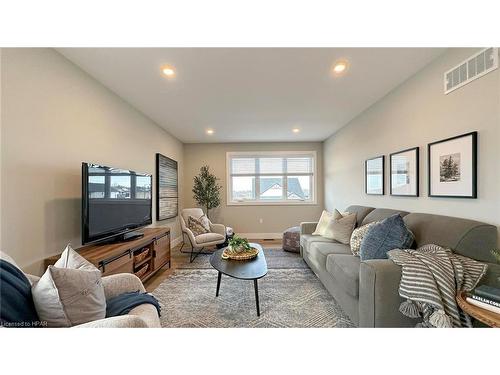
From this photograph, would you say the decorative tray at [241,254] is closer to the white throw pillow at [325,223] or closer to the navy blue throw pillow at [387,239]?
the navy blue throw pillow at [387,239]

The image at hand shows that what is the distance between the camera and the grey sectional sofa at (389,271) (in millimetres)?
1353

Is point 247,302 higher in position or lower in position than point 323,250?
lower

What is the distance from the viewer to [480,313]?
1029 mm

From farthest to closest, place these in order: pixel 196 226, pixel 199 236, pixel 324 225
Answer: pixel 196 226 < pixel 199 236 < pixel 324 225

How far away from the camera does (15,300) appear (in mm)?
822

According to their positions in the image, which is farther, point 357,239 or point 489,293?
point 357,239

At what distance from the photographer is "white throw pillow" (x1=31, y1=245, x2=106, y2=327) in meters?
0.88

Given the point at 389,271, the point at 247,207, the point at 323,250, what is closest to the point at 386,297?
the point at 389,271

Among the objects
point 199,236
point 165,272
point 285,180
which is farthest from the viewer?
point 285,180

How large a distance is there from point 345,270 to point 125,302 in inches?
67.3

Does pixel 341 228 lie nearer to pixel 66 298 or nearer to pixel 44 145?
pixel 66 298

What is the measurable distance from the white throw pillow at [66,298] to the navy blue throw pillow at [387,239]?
1.99 meters

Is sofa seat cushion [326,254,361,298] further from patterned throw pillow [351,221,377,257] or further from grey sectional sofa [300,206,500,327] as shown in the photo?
patterned throw pillow [351,221,377,257]

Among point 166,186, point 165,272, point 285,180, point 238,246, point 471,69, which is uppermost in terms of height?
point 471,69
